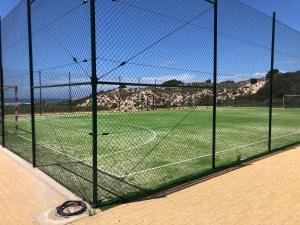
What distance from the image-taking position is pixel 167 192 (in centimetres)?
594

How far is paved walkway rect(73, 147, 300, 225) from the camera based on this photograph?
477 cm

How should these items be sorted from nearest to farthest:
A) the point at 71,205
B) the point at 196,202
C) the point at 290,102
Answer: the point at 71,205
the point at 196,202
the point at 290,102

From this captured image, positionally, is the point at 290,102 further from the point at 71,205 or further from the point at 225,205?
the point at 71,205

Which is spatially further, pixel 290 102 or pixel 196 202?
pixel 290 102

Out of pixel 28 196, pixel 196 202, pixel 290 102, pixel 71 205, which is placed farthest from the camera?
pixel 290 102

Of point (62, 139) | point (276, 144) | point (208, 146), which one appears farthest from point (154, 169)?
point (62, 139)

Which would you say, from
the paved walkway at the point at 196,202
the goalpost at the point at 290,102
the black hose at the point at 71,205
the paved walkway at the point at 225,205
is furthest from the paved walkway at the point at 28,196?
the goalpost at the point at 290,102

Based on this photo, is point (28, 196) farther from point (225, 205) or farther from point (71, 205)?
point (225, 205)

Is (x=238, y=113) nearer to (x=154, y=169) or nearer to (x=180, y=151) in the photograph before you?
Answer: (x=180, y=151)

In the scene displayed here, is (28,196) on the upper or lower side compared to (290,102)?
lower

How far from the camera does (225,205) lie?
5.34 meters

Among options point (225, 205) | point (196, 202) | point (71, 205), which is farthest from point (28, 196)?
point (225, 205)

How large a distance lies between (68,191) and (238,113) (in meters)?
22.6

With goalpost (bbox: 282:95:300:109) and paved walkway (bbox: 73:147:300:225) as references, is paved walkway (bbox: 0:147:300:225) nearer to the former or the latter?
paved walkway (bbox: 73:147:300:225)
